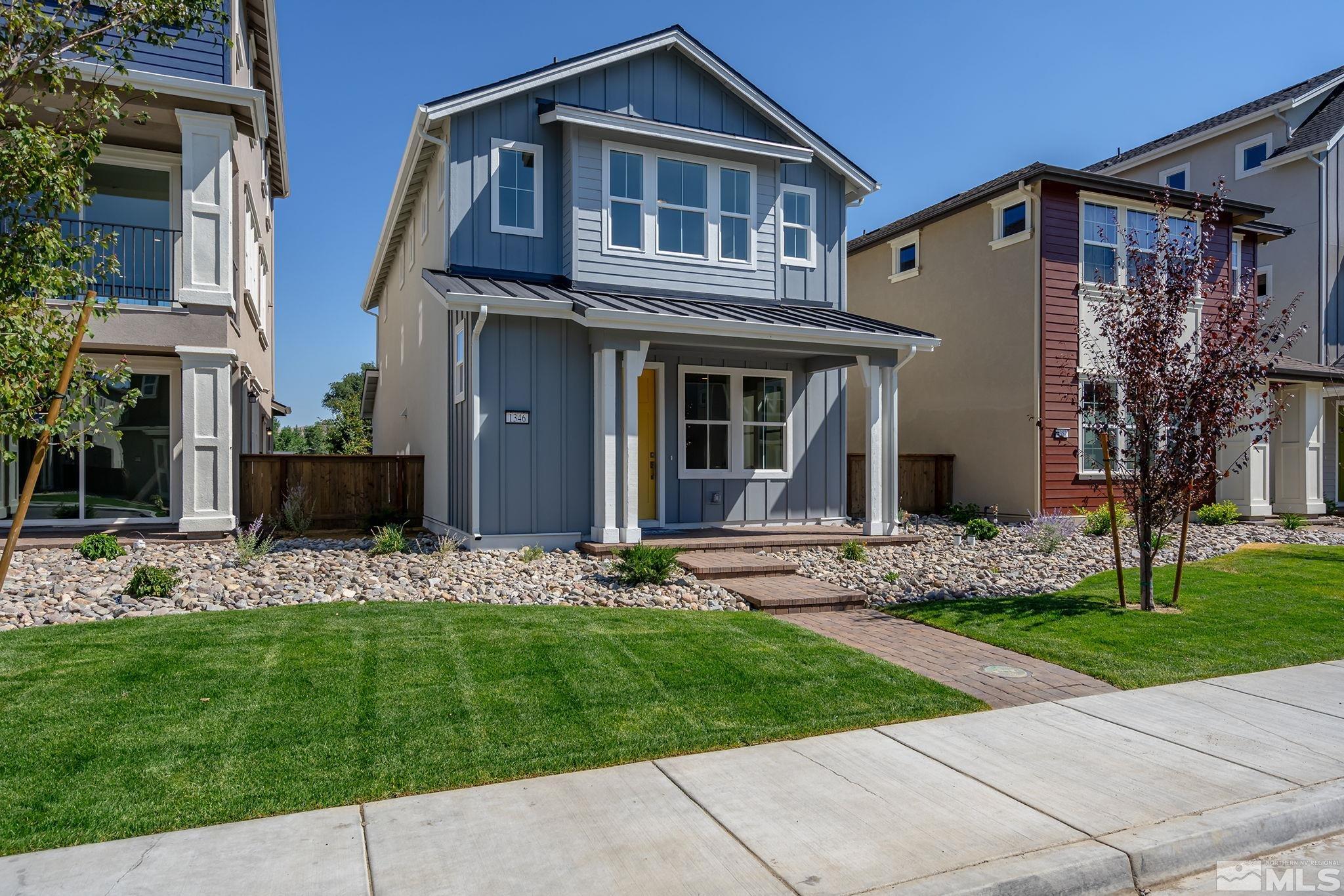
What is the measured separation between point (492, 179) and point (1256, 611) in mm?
11130

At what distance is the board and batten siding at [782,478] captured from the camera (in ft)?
43.5

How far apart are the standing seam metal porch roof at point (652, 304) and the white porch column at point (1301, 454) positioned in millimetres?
10201

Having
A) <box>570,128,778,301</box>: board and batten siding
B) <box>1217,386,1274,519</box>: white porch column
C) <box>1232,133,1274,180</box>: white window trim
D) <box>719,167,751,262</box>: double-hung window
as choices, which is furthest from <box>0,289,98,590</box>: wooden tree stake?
<box>1232,133,1274,180</box>: white window trim

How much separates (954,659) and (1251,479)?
13899mm

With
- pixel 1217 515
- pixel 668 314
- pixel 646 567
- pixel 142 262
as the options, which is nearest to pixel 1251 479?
pixel 1217 515

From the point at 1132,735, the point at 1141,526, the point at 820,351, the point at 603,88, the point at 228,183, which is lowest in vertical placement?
the point at 1132,735

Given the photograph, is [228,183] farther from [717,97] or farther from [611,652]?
[611,652]

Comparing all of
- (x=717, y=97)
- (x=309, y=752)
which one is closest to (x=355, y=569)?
(x=309, y=752)

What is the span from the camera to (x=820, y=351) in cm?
1266

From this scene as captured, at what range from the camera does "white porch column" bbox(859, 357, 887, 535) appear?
12.7 meters

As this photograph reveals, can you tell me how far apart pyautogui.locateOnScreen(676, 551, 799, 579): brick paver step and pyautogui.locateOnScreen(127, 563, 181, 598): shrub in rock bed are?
538 centimetres

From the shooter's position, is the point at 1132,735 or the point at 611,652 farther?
the point at 611,652

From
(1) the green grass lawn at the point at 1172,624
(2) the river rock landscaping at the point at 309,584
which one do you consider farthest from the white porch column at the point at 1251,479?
(2) the river rock landscaping at the point at 309,584

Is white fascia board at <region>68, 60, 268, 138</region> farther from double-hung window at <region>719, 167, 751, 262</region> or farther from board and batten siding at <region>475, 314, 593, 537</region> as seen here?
double-hung window at <region>719, 167, 751, 262</region>
